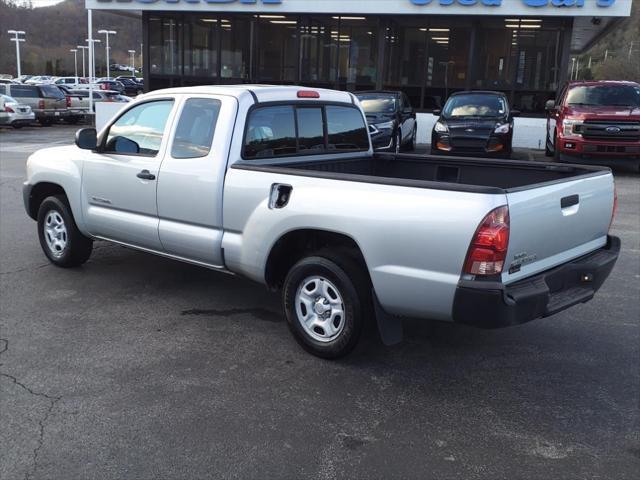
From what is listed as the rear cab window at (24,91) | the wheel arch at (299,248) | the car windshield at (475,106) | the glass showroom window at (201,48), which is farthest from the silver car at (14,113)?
the wheel arch at (299,248)

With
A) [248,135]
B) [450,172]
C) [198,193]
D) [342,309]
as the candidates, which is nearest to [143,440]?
[342,309]

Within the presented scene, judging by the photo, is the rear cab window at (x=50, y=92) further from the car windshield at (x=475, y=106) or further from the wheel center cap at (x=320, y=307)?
the wheel center cap at (x=320, y=307)

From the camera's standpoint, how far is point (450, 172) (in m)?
5.61

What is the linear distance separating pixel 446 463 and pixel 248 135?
9.15 ft

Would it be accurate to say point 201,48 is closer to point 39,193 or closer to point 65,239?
point 39,193

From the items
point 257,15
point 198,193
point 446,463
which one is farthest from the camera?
point 257,15

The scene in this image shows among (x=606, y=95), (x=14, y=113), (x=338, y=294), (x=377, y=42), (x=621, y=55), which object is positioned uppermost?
(x=621, y=55)

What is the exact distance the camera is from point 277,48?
82.8 ft

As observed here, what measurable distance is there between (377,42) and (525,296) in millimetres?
21492

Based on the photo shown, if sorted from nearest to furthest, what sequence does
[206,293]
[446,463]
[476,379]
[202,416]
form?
[446,463] < [202,416] < [476,379] < [206,293]

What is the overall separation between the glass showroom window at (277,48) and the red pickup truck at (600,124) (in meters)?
12.6

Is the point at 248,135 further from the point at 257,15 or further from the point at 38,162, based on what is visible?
the point at 257,15

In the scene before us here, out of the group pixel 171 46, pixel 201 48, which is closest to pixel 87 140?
A: pixel 201 48

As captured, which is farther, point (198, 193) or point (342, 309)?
point (198, 193)
